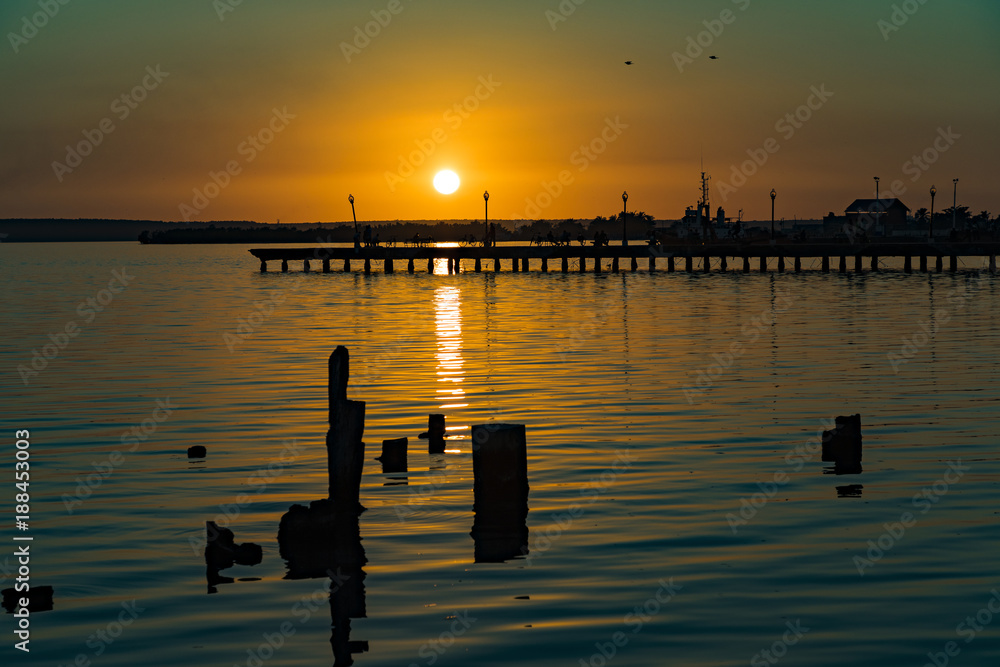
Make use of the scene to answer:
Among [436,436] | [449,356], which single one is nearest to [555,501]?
[436,436]

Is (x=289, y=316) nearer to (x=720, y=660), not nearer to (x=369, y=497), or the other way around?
(x=369, y=497)

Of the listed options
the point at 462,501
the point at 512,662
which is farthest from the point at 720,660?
the point at 462,501

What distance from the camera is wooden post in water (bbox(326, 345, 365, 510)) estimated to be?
13961 mm

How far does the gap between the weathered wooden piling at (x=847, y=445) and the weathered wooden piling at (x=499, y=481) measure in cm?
518

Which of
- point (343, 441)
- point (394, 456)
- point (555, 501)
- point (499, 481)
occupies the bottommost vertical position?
point (555, 501)

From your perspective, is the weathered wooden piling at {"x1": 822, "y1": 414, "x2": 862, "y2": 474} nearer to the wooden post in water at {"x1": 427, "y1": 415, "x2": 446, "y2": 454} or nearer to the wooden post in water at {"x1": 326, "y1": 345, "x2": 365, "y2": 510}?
the wooden post in water at {"x1": 427, "y1": 415, "x2": 446, "y2": 454}

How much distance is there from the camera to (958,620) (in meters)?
10.5

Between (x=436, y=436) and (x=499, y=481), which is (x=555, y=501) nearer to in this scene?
(x=499, y=481)

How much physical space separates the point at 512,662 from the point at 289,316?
1755 inches

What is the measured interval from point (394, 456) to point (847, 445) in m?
6.22

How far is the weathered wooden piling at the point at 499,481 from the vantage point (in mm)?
13750

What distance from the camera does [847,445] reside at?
17016 millimetres

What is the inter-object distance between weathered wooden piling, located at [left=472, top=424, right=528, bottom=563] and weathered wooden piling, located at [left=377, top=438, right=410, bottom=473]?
3425 millimetres

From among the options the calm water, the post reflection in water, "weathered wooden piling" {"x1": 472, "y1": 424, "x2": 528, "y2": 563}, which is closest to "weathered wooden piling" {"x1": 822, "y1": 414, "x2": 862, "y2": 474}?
the calm water
